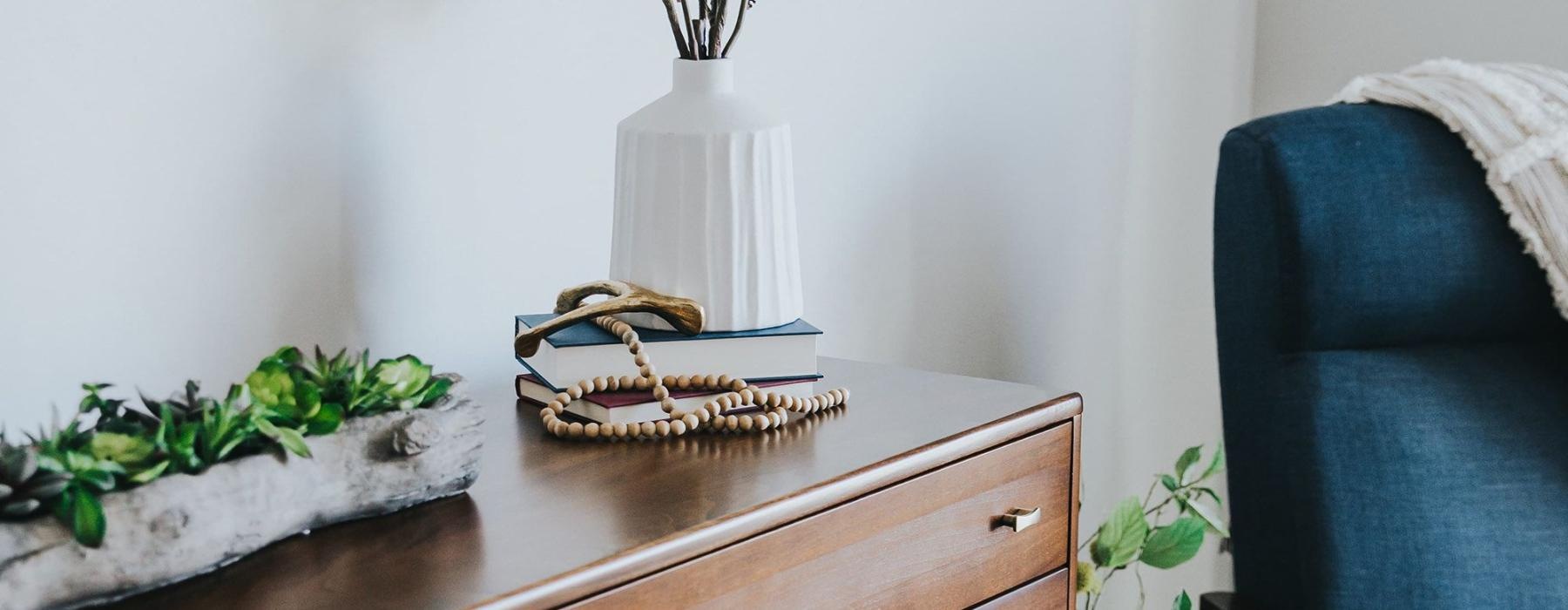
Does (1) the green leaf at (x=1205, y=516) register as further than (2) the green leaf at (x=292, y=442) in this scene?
Yes

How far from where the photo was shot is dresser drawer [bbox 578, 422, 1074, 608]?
692 mm

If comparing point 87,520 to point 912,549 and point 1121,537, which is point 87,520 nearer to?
point 912,549

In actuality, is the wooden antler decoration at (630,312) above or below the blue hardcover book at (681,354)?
above

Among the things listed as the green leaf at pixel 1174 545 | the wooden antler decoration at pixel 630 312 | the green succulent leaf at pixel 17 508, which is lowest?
the green leaf at pixel 1174 545

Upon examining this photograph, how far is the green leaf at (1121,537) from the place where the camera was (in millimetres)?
1441

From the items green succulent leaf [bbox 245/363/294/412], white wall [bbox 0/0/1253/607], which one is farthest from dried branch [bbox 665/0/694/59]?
green succulent leaf [bbox 245/363/294/412]

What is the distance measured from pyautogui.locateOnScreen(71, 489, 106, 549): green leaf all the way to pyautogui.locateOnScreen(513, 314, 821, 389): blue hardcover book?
0.37 m

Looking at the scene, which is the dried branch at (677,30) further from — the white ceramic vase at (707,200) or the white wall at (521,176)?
the white wall at (521,176)

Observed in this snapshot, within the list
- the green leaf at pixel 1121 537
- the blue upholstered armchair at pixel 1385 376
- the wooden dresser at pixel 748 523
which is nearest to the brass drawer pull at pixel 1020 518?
the wooden dresser at pixel 748 523

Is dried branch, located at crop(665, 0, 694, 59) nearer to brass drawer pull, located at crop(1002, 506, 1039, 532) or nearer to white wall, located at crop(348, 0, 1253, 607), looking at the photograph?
white wall, located at crop(348, 0, 1253, 607)

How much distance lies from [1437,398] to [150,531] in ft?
3.44

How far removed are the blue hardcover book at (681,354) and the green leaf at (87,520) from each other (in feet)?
1.22

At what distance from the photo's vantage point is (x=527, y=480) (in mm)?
766

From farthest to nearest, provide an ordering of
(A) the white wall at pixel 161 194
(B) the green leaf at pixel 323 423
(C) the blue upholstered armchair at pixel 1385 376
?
(C) the blue upholstered armchair at pixel 1385 376 → (A) the white wall at pixel 161 194 → (B) the green leaf at pixel 323 423
